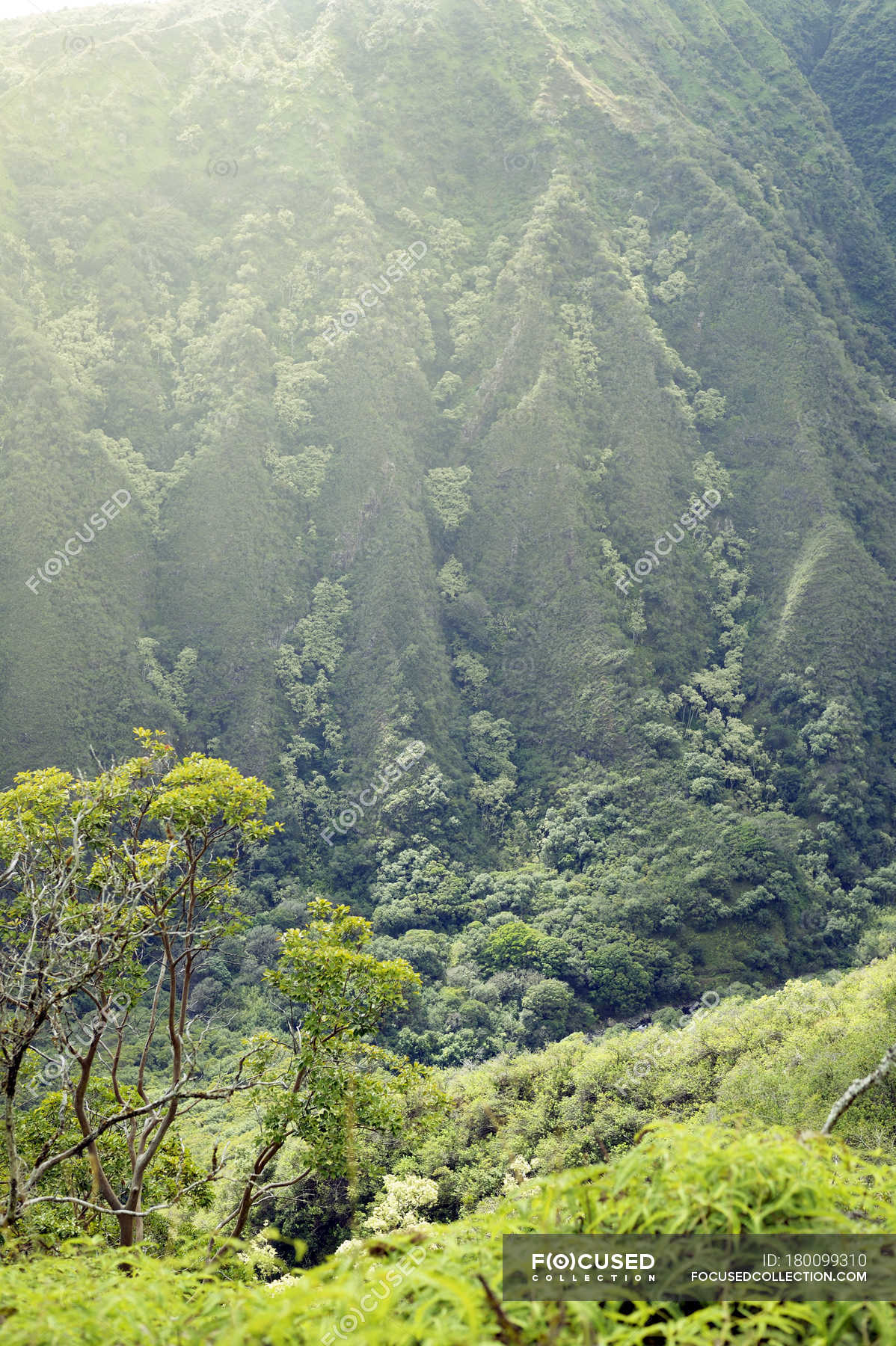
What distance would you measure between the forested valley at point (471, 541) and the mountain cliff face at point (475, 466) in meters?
0.35

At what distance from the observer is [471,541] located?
71250 mm

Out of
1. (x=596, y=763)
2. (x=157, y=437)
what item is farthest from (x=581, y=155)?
(x=596, y=763)

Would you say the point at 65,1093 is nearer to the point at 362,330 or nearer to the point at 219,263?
the point at 362,330

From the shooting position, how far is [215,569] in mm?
65688

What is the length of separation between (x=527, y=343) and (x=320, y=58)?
136 ft

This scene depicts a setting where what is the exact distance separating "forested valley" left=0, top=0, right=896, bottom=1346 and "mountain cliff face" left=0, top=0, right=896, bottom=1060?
0.35 m

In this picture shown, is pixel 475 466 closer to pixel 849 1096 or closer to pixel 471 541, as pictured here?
pixel 471 541

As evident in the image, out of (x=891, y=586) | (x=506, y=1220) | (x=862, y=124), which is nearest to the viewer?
(x=506, y=1220)
